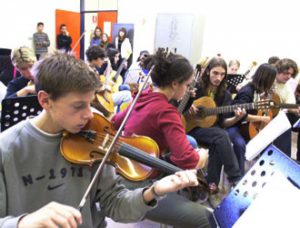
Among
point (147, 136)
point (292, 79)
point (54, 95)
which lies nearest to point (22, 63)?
point (147, 136)

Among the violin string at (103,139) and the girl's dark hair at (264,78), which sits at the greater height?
the girl's dark hair at (264,78)

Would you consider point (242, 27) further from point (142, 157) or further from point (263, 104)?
point (142, 157)

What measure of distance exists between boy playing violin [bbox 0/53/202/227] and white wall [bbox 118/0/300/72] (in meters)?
4.54

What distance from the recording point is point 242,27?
5.15m

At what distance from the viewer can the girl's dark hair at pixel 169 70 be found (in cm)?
148

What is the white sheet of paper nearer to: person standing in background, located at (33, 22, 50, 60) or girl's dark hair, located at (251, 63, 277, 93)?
girl's dark hair, located at (251, 63, 277, 93)

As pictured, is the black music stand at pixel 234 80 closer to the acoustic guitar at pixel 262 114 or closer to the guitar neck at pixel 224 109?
the acoustic guitar at pixel 262 114

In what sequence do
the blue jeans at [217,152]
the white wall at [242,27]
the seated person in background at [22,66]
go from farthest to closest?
the white wall at [242,27] < the blue jeans at [217,152] < the seated person in background at [22,66]

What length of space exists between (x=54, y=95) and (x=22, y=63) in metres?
1.29

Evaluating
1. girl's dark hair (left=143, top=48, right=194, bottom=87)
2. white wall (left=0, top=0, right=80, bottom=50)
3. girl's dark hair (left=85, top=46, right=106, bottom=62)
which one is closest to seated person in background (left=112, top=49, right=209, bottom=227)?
girl's dark hair (left=143, top=48, right=194, bottom=87)

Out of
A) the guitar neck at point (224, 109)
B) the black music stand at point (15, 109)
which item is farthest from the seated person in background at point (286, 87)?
the black music stand at point (15, 109)

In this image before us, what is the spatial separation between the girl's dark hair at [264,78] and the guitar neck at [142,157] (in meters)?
1.64

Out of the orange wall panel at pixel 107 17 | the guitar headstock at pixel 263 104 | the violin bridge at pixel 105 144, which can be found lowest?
the guitar headstock at pixel 263 104

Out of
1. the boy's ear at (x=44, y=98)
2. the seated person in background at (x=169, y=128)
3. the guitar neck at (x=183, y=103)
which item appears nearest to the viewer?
the boy's ear at (x=44, y=98)
